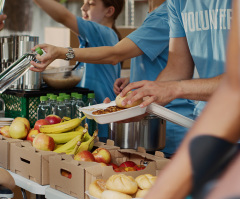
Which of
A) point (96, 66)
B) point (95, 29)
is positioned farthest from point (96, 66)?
point (95, 29)

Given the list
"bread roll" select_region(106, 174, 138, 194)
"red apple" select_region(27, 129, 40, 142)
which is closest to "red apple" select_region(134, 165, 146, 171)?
"bread roll" select_region(106, 174, 138, 194)

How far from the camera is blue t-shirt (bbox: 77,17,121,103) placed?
9.62 ft

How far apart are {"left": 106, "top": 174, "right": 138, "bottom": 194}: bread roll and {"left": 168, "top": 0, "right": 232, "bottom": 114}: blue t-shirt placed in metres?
0.61

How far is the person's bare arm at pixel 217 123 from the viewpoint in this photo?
31 centimetres

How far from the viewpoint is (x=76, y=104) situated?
237 cm

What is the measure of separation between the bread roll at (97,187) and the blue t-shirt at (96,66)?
157 centimetres

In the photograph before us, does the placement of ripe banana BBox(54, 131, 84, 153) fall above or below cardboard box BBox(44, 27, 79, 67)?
below

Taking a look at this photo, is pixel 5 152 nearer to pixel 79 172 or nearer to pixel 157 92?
pixel 79 172

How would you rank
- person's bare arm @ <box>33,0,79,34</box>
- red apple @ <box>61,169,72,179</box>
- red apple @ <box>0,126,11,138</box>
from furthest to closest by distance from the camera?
person's bare arm @ <box>33,0,79,34</box> → red apple @ <box>0,126,11,138</box> → red apple @ <box>61,169,72,179</box>

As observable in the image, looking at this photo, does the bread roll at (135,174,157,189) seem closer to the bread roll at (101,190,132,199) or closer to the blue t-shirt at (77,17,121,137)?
the bread roll at (101,190,132,199)

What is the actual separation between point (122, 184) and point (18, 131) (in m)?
0.77

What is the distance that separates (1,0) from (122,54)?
0.81 m

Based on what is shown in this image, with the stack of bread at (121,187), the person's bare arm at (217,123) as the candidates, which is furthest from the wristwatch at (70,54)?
the person's bare arm at (217,123)

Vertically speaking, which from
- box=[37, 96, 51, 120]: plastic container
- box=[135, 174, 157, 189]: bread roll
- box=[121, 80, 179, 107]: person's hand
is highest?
box=[121, 80, 179, 107]: person's hand
